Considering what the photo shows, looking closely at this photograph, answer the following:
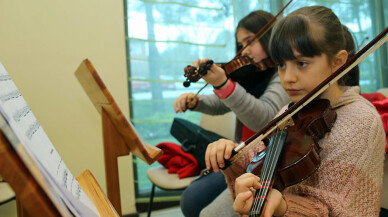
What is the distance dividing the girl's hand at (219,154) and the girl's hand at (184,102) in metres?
0.68

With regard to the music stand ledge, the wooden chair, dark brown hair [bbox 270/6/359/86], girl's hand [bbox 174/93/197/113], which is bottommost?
the wooden chair

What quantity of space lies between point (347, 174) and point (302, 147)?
12 cm

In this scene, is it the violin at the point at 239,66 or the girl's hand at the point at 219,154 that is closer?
the girl's hand at the point at 219,154

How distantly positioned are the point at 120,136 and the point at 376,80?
2.09 meters

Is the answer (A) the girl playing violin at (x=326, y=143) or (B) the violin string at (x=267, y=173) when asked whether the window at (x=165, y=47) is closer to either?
(A) the girl playing violin at (x=326, y=143)

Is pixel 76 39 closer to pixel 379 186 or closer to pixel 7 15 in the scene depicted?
pixel 7 15

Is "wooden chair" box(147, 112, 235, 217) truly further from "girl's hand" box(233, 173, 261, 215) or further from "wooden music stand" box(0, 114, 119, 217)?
"wooden music stand" box(0, 114, 119, 217)

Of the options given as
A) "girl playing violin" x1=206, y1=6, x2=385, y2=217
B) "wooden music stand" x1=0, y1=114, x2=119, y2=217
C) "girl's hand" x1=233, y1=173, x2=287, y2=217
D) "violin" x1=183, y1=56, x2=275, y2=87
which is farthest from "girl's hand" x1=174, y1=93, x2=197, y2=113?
"wooden music stand" x1=0, y1=114, x2=119, y2=217

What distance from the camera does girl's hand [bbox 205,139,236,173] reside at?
0.72m

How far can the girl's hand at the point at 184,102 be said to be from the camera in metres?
1.40

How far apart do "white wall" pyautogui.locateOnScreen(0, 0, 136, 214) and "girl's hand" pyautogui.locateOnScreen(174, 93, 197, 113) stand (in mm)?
638

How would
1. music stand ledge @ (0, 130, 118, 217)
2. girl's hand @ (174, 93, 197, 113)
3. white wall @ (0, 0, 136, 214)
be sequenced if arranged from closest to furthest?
music stand ledge @ (0, 130, 118, 217) < girl's hand @ (174, 93, 197, 113) < white wall @ (0, 0, 136, 214)

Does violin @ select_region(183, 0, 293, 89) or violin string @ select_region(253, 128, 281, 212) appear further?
violin @ select_region(183, 0, 293, 89)

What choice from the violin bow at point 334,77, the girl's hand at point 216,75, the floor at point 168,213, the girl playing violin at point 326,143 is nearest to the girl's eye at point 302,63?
the girl playing violin at point 326,143
